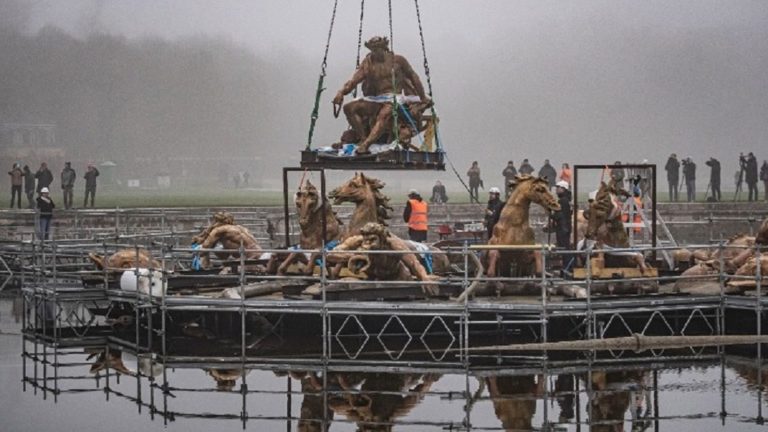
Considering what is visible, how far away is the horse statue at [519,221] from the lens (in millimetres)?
28312

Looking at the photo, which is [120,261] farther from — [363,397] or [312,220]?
[363,397]

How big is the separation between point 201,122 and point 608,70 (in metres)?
22.3

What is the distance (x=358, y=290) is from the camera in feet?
87.9

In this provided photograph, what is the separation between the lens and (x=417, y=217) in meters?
36.1

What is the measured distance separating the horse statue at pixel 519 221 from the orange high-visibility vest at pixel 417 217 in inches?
280

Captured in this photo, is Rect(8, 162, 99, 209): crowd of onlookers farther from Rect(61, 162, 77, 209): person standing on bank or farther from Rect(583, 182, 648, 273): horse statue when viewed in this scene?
Rect(583, 182, 648, 273): horse statue

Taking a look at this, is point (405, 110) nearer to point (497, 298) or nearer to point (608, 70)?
point (497, 298)

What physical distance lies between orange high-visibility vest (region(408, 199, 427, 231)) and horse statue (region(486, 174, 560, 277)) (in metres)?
7.12

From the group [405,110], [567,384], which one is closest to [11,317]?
[405,110]

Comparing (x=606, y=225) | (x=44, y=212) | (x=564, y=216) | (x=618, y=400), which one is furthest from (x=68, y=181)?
(x=618, y=400)

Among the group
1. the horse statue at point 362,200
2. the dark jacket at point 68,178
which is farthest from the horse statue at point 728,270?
the dark jacket at point 68,178

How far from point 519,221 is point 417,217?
7507 millimetres

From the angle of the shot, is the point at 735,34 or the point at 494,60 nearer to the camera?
the point at 735,34

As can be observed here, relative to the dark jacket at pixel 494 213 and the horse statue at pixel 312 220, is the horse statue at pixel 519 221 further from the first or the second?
the horse statue at pixel 312 220
